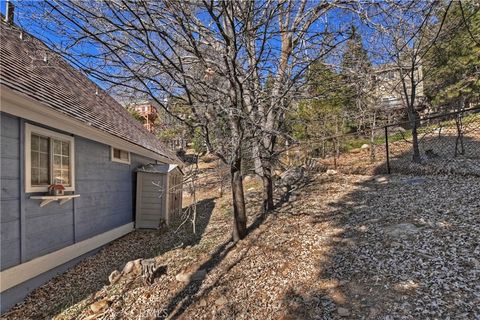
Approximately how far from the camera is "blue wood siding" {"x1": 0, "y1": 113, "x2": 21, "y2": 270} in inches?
146

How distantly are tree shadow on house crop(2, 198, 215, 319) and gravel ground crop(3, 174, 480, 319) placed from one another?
25 mm

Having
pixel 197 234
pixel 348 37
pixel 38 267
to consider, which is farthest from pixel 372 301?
pixel 38 267

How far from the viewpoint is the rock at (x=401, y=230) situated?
13.3 feet

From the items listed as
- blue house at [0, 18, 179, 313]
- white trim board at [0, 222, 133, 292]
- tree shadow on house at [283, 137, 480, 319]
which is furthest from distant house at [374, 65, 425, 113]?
white trim board at [0, 222, 133, 292]

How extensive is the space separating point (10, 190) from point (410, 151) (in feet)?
37.6

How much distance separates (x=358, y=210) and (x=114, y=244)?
536 cm

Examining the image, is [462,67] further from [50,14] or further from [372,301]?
[50,14]

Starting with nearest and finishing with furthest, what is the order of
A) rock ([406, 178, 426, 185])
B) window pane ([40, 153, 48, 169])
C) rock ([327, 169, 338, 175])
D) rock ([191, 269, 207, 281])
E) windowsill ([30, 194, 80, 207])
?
rock ([191, 269, 207, 281]) < windowsill ([30, 194, 80, 207]) < window pane ([40, 153, 48, 169]) < rock ([406, 178, 426, 185]) < rock ([327, 169, 338, 175])

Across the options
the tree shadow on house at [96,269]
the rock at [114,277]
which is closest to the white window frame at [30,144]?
the tree shadow on house at [96,269]

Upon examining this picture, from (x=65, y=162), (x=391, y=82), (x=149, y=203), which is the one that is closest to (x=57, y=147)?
(x=65, y=162)

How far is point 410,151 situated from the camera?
10523mm

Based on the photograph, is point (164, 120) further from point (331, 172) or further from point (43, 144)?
point (331, 172)

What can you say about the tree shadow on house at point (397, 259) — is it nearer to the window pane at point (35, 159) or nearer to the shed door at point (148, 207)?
the window pane at point (35, 159)

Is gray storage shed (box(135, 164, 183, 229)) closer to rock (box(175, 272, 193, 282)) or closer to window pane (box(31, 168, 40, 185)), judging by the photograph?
window pane (box(31, 168, 40, 185))
